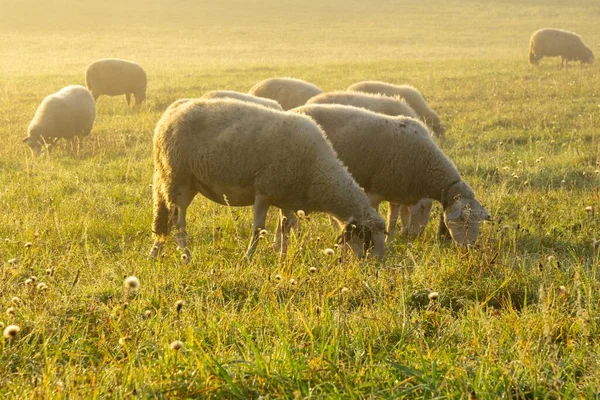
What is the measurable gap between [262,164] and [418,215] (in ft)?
6.40

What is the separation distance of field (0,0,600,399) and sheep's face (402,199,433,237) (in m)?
0.20

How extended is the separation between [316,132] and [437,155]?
5.09 ft

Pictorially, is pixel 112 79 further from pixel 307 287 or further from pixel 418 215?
pixel 307 287

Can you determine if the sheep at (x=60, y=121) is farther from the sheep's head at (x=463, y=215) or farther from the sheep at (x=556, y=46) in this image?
the sheep at (x=556, y=46)

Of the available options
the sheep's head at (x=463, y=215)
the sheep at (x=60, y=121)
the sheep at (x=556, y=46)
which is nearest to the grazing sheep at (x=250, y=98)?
the sheep's head at (x=463, y=215)

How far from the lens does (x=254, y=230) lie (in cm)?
595

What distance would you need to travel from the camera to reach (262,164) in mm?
5824

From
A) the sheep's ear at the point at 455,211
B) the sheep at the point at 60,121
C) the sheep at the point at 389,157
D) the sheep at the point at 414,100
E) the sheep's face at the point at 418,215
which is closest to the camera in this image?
the sheep's ear at the point at 455,211

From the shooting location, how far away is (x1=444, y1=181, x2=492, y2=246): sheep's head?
242 inches

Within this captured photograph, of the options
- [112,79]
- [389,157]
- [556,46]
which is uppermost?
[389,157]

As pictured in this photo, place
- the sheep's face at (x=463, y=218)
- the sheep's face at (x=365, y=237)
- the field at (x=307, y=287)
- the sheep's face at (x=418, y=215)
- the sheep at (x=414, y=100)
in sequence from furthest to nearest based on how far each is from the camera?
the sheep at (x=414, y=100) < the sheep's face at (x=418, y=215) < the sheep's face at (x=463, y=218) < the sheep's face at (x=365, y=237) < the field at (x=307, y=287)

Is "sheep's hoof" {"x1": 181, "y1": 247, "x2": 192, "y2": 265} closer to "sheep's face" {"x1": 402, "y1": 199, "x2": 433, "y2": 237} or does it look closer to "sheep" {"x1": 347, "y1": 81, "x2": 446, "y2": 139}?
"sheep's face" {"x1": 402, "y1": 199, "x2": 433, "y2": 237}

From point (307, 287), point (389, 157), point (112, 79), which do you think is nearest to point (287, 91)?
point (389, 157)

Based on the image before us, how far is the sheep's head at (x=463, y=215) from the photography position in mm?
6141
